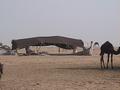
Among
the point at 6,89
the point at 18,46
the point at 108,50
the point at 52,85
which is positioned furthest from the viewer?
the point at 18,46

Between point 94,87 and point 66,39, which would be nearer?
point 94,87

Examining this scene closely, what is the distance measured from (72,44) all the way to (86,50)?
222 centimetres

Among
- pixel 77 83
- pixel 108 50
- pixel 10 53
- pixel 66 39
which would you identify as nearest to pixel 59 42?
pixel 66 39

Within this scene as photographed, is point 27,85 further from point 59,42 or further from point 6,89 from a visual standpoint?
point 59,42

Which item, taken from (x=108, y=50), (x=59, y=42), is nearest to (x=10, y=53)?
(x=59, y=42)

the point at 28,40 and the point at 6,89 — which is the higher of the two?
the point at 28,40

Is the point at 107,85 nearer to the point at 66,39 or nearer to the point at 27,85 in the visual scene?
the point at 27,85

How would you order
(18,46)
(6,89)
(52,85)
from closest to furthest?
(6,89)
(52,85)
(18,46)

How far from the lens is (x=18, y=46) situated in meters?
56.2

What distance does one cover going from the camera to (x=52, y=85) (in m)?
16.5

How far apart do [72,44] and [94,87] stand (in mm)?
41766

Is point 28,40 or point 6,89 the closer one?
point 6,89

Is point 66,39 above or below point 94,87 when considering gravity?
above

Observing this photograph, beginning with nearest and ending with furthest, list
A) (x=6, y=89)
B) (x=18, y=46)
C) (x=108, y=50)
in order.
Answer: (x=6, y=89) → (x=108, y=50) → (x=18, y=46)
